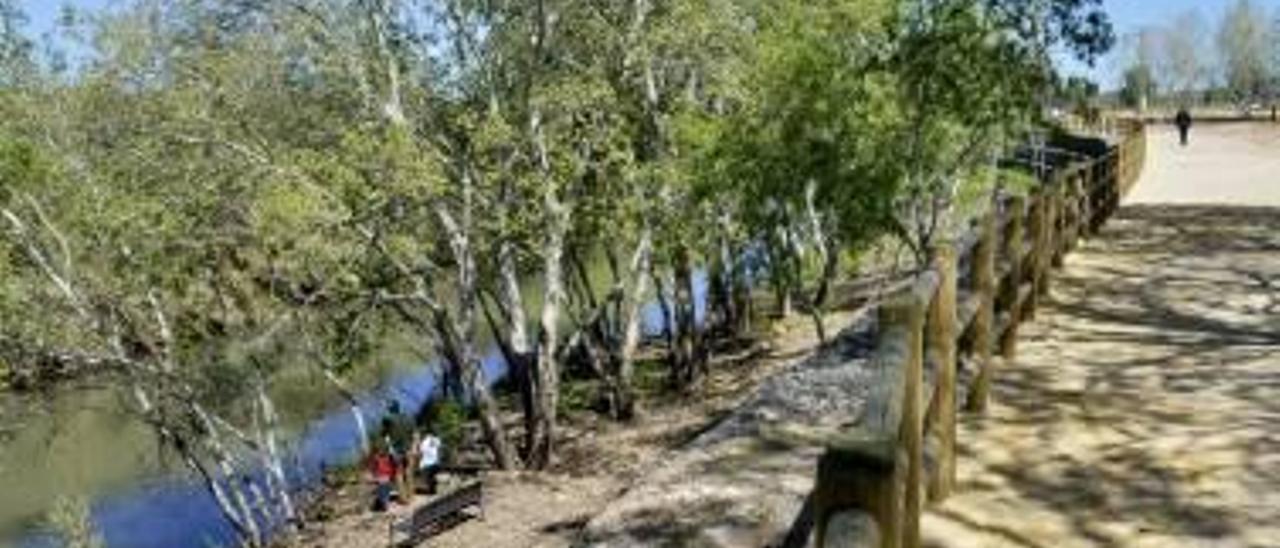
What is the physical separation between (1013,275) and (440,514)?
1417cm

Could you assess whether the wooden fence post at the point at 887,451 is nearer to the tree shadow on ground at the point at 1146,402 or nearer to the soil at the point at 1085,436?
the soil at the point at 1085,436

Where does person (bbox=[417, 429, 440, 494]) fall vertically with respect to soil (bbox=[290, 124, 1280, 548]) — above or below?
below

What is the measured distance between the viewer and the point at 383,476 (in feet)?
87.6

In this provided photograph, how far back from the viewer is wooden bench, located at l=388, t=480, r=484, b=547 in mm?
22547

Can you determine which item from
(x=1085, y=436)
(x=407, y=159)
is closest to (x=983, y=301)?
(x=1085, y=436)

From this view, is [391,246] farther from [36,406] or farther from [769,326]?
[769,326]

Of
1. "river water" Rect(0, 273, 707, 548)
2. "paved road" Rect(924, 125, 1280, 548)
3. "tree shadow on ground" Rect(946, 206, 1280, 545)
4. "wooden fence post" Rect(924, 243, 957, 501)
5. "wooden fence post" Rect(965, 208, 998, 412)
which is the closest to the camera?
"wooden fence post" Rect(924, 243, 957, 501)

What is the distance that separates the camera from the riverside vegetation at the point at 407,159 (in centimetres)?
2480

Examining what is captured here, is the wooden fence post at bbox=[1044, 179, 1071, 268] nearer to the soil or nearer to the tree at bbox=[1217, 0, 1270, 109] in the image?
the soil

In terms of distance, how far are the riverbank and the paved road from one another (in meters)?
6.41

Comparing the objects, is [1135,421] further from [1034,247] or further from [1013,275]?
[1034,247]

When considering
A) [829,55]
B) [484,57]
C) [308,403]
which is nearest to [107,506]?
[308,403]

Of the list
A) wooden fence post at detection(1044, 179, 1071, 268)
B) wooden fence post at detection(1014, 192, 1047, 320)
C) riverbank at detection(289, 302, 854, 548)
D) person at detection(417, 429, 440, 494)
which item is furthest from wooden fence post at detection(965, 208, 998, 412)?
person at detection(417, 429, 440, 494)

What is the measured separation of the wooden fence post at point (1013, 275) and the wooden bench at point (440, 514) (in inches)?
534
